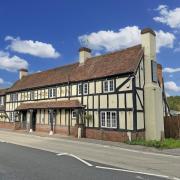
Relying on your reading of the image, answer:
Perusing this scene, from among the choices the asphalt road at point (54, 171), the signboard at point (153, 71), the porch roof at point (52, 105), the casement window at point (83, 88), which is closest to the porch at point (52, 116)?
the porch roof at point (52, 105)

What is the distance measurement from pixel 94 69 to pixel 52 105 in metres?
6.03

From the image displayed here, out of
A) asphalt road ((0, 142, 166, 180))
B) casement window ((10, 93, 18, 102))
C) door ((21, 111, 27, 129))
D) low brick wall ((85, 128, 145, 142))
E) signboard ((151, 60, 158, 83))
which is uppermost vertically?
signboard ((151, 60, 158, 83))

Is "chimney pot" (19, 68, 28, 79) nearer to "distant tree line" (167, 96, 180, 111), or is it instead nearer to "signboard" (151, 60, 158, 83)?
"signboard" (151, 60, 158, 83)

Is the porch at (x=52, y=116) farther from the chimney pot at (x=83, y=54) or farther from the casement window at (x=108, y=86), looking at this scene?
the chimney pot at (x=83, y=54)

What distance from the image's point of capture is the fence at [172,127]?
2302 centimetres

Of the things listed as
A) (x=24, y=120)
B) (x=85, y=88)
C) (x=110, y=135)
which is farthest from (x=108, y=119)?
(x=24, y=120)

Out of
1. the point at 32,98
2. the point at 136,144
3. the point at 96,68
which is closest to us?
the point at 136,144

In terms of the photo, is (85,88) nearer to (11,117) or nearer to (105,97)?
(105,97)

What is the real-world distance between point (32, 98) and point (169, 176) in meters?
25.8

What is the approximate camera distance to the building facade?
2164cm

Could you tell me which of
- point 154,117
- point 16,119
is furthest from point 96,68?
point 16,119

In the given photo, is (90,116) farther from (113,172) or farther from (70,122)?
(113,172)

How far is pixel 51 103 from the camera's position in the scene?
1138 inches

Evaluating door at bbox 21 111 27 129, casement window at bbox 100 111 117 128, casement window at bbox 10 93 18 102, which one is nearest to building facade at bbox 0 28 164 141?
casement window at bbox 100 111 117 128
